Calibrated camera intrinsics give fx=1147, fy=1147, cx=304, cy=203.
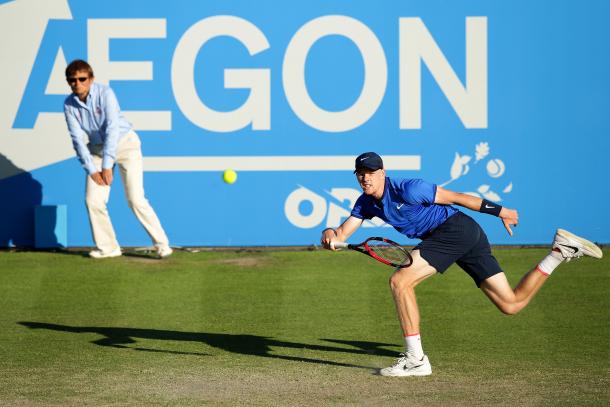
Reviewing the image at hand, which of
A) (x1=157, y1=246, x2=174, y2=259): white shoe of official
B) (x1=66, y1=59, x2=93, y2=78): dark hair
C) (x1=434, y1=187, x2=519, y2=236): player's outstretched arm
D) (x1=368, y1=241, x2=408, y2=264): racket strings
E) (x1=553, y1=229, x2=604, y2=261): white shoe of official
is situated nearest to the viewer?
(x1=434, y1=187, x2=519, y2=236): player's outstretched arm

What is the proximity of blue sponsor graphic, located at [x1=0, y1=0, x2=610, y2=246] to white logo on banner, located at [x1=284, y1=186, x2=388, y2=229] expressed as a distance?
2 cm

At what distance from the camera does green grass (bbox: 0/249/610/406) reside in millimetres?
7254

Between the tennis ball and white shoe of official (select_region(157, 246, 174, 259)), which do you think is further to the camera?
the tennis ball

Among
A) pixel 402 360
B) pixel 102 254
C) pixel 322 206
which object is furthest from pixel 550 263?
pixel 102 254

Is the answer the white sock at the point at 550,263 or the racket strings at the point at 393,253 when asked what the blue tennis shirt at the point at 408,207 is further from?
the white sock at the point at 550,263

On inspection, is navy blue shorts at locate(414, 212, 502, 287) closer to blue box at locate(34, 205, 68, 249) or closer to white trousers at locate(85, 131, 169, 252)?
white trousers at locate(85, 131, 169, 252)

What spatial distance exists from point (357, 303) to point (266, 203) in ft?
10.2

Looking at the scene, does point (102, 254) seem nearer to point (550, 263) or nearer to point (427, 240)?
point (427, 240)

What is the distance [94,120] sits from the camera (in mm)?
12281

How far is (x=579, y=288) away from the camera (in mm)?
11086

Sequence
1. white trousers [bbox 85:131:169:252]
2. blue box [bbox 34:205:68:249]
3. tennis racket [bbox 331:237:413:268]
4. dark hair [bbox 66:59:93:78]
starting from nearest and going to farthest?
tennis racket [bbox 331:237:413:268] → dark hair [bbox 66:59:93:78] → white trousers [bbox 85:131:169:252] → blue box [bbox 34:205:68:249]

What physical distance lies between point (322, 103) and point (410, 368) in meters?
6.19

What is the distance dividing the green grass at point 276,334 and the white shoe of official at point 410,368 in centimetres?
7

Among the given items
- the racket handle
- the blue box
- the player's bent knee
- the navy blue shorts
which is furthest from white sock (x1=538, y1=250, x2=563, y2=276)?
the blue box
